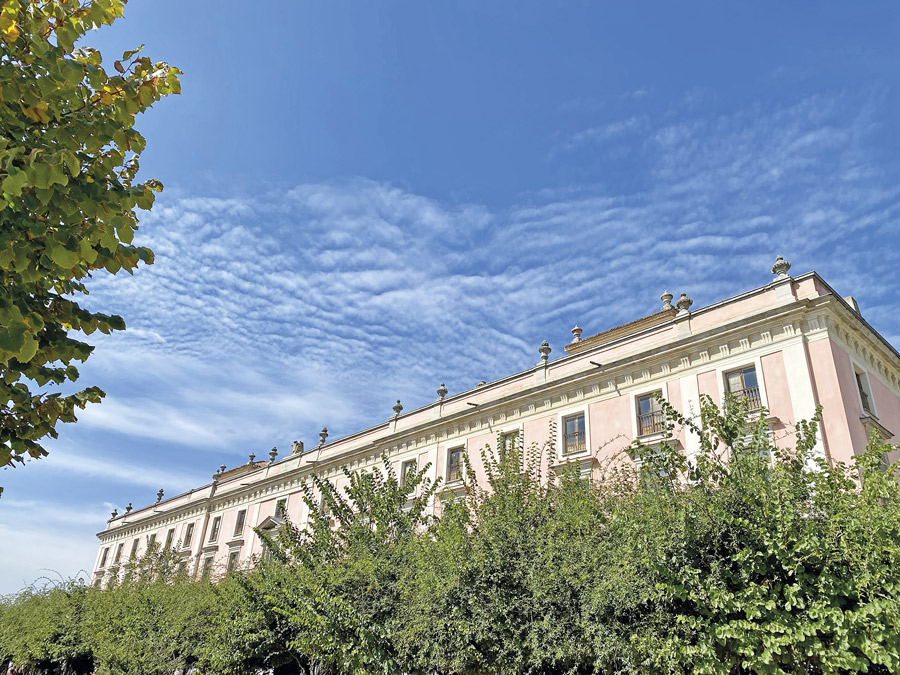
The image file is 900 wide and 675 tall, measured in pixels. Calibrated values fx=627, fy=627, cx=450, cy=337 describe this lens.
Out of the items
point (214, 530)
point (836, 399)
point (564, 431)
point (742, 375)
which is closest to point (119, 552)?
point (214, 530)

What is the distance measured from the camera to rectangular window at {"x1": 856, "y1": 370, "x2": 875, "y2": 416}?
725 inches

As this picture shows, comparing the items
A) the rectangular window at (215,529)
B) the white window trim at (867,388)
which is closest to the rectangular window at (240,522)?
the rectangular window at (215,529)

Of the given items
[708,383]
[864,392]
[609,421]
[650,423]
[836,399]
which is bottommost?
[836,399]

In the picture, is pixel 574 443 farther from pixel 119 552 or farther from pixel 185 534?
pixel 119 552

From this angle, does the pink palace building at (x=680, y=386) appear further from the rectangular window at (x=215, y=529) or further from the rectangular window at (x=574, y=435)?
the rectangular window at (x=215, y=529)

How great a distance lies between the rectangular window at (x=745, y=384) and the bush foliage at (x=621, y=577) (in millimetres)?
7951

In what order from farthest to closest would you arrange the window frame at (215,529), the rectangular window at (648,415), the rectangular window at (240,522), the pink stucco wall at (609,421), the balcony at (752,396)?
the window frame at (215,529), the rectangular window at (240,522), the pink stucco wall at (609,421), the rectangular window at (648,415), the balcony at (752,396)

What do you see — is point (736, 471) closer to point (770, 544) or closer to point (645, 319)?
point (770, 544)

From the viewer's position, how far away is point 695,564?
8.09 m

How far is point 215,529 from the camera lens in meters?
40.3

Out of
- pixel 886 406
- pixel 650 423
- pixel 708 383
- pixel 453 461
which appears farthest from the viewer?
pixel 453 461

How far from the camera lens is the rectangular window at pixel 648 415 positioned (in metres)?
20.2

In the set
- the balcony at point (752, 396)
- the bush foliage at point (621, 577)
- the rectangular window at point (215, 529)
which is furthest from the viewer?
the rectangular window at point (215, 529)

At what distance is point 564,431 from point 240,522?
24051 millimetres
